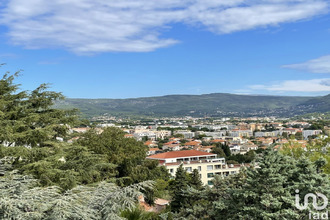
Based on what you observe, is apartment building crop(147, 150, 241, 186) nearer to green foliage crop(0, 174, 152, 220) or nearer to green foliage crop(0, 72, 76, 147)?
green foliage crop(0, 72, 76, 147)

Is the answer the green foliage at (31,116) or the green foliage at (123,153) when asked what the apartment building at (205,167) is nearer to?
the green foliage at (123,153)

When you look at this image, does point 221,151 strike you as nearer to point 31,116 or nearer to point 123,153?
point 123,153

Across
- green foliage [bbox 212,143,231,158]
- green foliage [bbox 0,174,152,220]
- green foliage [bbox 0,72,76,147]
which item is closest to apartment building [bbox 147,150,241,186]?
green foliage [bbox 212,143,231,158]

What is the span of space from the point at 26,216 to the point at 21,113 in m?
9.10

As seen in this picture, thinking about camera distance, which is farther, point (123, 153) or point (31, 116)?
point (123, 153)

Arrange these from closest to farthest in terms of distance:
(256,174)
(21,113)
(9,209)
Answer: (9,209), (256,174), (21,113)

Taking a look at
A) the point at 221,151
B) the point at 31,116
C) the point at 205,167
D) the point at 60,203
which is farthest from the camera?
the point at 221,151

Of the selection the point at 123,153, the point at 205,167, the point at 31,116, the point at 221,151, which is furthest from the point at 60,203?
the point at 221,151

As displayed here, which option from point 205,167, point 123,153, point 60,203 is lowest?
point 205,167

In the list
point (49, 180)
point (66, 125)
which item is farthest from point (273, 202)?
point (66, 125)

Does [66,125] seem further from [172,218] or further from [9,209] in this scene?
[9,209]

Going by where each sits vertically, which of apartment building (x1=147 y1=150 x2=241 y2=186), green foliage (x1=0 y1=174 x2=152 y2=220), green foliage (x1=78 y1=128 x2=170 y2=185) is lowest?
apartment building (x1=147 y1=150 x2=241 y2=186)

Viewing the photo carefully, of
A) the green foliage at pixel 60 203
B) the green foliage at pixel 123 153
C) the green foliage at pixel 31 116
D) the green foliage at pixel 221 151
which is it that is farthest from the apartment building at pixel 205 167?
the green foliage at pixel 60 203

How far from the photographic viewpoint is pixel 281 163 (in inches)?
351
